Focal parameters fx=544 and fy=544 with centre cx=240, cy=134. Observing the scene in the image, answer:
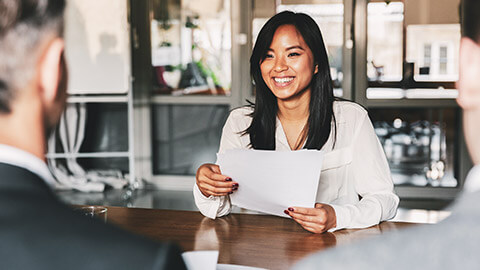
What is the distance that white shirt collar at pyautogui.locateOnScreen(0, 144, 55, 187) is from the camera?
1.96 ft

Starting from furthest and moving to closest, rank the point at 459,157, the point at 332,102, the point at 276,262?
the point at 459,157 < the point at 332,102 < the point at 276,262

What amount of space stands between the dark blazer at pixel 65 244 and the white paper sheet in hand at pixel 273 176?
0.94 m

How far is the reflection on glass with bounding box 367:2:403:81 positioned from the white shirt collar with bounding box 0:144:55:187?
4384 mm

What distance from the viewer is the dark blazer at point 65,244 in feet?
1.72

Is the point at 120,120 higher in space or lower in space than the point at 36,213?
lower

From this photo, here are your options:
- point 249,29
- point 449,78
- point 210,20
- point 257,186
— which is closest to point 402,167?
point 449,78

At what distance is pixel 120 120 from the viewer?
525 cm

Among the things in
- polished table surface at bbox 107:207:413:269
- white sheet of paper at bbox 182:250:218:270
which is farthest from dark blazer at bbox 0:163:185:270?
polished table surface at bbox 107:207:413:269

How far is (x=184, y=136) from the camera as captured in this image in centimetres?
518

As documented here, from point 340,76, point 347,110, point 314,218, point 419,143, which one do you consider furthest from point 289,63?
point 419,143

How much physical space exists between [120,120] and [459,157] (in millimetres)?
3111

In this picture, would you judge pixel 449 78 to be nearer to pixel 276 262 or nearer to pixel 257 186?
pixel 257 186

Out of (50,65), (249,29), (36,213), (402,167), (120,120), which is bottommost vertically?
(402,167)

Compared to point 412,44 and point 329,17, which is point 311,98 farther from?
point 412,44
